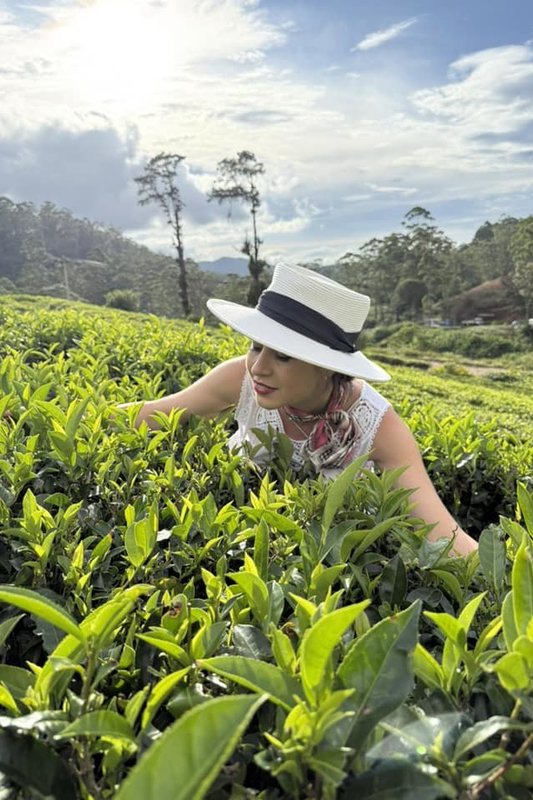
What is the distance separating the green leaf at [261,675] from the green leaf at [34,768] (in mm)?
180

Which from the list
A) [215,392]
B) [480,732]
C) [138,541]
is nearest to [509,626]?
[480,732]

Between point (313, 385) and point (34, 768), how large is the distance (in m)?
1.70

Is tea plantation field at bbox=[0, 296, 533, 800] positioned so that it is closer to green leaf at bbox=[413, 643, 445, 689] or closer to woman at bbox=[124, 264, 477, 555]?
green leaf at bbox=[413, 643, 445, 689]

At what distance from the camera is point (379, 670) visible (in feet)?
2.37

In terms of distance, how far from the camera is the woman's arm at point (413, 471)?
1.92 metres

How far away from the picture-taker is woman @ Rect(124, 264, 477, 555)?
2.23m

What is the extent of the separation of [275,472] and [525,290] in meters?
44.6

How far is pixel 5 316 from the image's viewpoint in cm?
533

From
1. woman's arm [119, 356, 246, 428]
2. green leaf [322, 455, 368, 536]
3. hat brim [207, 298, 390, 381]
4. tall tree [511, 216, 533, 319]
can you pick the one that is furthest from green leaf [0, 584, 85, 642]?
tall tree [511, 216, 533, 319]

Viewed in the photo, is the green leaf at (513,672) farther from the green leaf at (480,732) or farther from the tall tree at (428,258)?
the tall tree at (428,258)

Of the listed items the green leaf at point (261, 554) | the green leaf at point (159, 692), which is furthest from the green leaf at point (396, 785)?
the green leaf at point (261, 554)

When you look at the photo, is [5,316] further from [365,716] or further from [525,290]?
[525,290]

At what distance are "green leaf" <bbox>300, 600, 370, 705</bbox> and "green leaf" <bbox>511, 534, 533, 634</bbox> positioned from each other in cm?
23

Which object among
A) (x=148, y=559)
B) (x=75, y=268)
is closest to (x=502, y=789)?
(x=148, y=559)
